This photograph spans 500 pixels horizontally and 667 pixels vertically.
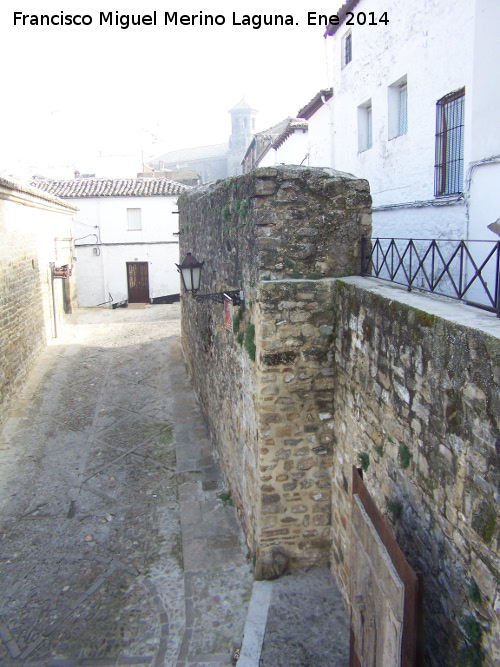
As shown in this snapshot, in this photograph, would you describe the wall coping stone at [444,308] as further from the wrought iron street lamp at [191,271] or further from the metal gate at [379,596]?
the wrought iron street lamp at [191,271]

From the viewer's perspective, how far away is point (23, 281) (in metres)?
12.2

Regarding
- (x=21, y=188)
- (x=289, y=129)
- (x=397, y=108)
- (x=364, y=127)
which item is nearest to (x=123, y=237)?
(x=289, y=129)

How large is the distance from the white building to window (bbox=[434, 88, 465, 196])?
16 millimetres

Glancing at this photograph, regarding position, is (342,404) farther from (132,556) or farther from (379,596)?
(132,556)

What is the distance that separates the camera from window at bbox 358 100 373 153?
39.0 feet

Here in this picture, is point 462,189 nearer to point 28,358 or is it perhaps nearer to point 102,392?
point 102,392

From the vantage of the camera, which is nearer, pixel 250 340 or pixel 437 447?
pixel 437 447

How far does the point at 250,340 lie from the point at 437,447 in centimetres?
254

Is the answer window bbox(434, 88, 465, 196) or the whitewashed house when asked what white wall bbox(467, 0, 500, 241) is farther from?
the whitewashed house

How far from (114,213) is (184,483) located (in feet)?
64.9

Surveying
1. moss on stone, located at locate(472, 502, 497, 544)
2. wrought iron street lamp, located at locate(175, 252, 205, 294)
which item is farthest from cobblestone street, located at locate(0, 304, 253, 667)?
moss on stone, located at locate(472, 502, 497, 544)

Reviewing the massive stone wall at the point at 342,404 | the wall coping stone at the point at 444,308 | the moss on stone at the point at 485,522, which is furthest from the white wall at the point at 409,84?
the moss on stone at the point at 485,522

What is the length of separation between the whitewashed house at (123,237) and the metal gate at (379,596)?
22.5 metres

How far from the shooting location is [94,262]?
25359 millimetres
